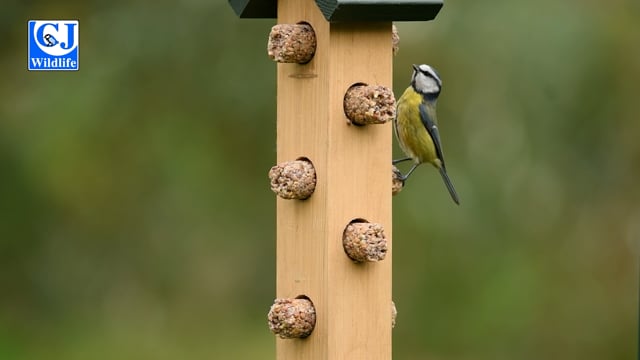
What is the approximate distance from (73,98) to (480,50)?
167 cm

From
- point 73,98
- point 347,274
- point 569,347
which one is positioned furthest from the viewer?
point 569,347

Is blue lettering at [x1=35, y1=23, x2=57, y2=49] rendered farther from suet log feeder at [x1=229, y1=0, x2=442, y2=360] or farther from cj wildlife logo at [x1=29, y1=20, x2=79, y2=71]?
suet log feeder at [x1=229, y1=0, x2=442, y2=360]

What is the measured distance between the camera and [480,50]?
5.58 metres

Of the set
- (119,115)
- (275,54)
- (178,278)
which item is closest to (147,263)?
(178,278)

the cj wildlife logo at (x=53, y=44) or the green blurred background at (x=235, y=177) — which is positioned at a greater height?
the cj wildlife logo at (x=53, y=44)

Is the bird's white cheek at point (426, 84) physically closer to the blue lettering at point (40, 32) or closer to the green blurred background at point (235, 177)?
the blue lettering at point (40, 32)

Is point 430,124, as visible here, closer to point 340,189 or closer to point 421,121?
point 421,121

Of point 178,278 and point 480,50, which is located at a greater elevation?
point 480,50

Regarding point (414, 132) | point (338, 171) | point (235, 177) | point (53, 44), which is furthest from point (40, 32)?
point (338, 171)

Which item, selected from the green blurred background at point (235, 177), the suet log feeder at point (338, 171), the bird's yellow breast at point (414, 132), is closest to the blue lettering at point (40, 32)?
the green blurred background at point (235, 177)

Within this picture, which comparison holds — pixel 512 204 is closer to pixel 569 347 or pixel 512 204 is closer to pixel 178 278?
pixel 569 347

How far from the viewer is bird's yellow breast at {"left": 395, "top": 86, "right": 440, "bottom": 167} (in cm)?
323

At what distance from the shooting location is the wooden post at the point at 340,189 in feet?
8.98

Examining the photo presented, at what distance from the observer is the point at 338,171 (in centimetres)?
274
